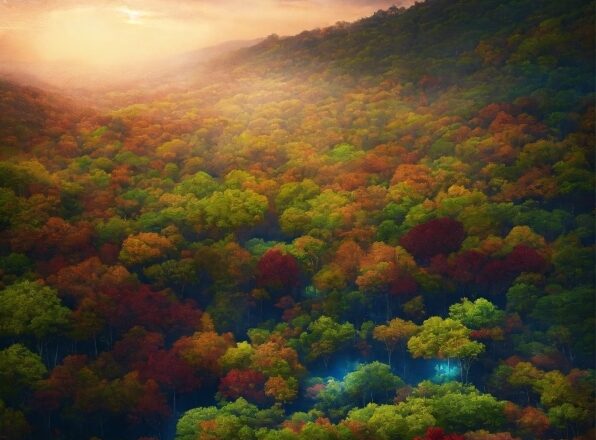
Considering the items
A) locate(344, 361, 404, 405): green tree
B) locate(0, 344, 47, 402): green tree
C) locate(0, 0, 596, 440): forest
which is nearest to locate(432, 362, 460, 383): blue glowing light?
locate(0, 0, 596, 440): forest

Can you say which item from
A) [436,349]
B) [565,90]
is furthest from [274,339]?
[565,90]

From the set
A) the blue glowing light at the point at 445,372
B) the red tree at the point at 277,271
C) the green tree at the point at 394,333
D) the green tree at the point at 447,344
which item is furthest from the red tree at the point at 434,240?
the blue glowing light at the point at 445,372

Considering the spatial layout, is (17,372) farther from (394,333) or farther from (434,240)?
(434,240)

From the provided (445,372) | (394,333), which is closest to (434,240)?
(394,333)

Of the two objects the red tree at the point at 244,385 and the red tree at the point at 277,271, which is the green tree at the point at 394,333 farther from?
the red tree at the point at 277,271

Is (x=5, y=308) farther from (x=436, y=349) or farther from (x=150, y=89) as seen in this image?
(x=150, y=89)

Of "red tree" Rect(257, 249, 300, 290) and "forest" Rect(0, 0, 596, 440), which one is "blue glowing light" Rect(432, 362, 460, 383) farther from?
"red tree" Rect(257, 249, 300, 290)
